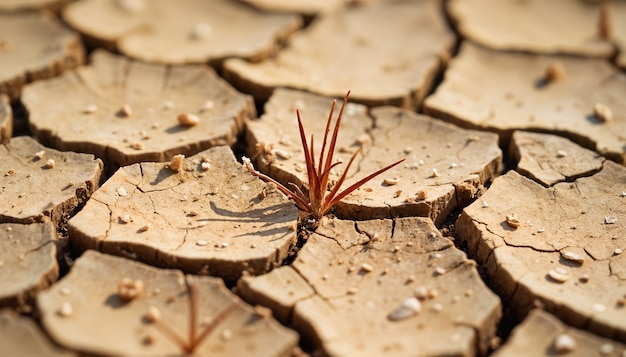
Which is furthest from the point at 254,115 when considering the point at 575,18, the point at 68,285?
the point at 575,18

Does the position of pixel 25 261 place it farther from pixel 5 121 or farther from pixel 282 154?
pixel 282 154

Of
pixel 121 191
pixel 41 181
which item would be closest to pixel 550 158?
pixel 121 191

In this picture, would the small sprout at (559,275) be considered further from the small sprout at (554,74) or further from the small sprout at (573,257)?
the small sprout at (554,74)

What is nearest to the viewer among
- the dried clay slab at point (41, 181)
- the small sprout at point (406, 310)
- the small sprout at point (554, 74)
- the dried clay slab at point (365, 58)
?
the small sprout at point (406, 310)

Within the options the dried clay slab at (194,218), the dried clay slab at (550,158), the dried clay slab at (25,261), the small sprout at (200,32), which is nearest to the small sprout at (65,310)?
the dried clay slab at (25,261)

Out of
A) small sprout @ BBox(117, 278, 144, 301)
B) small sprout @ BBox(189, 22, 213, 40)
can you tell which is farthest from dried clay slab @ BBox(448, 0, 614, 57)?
small sprout @ BBox(117, 278, 144, 301)

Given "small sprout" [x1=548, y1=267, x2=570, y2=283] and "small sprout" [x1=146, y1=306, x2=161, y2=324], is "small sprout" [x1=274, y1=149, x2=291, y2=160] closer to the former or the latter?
"small sprout" [x1=146, y1=306, x2=161, y2=324]
